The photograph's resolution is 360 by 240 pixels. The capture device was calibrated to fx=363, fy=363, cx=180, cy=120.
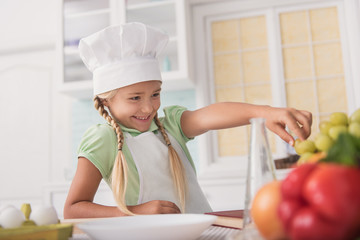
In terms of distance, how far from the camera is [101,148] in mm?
1102

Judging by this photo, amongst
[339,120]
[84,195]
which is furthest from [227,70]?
[339,120]

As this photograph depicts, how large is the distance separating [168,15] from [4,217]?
2.28 metres

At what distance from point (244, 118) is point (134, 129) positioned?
1.23ft

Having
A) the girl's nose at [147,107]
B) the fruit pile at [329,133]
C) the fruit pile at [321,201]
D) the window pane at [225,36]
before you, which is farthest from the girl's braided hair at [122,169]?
the window pane at [225,36]

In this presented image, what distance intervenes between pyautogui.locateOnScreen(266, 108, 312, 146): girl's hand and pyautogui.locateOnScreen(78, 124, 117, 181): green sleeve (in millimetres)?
488

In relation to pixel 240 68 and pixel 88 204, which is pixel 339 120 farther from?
pixel 240 68

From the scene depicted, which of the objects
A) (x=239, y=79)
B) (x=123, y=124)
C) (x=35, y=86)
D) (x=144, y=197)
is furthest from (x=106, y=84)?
(x=35, y=86)

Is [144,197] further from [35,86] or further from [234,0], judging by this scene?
[35,86]

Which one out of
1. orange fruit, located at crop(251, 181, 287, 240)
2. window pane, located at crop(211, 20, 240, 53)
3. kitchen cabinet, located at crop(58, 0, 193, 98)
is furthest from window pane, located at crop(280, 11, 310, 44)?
orange fruit, located at crop(251, 181, 287, 240)

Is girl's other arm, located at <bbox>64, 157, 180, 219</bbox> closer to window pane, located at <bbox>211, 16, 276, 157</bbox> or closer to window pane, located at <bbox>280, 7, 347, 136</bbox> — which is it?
window pane, located at <bbox>211, 16, 276, 157</bbox>

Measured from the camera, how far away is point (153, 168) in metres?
1.17

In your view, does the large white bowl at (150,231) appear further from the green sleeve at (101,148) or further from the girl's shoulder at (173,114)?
the girl's shoulder at (173,114)

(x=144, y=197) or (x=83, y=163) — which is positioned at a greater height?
(x=83, y=163)

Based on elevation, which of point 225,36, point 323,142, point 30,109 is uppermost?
point 225,36
